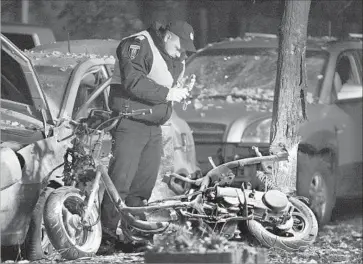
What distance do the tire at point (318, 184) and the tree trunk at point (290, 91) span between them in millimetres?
1564

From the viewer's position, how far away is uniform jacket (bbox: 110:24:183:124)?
886 cm

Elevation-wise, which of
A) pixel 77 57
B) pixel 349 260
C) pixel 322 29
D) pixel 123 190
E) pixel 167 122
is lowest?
pixel 349 260

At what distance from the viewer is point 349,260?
9367 mm

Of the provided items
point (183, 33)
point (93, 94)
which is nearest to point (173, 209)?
point (183, 33)

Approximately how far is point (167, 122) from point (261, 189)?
1420mm

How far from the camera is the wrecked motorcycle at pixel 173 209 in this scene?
26.6 feet

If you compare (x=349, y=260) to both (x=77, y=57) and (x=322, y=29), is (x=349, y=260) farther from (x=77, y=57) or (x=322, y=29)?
(x=322, y=29)

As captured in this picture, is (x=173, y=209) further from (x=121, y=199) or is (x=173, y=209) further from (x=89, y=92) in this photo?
(x=89, y=92)

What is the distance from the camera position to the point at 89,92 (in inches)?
395

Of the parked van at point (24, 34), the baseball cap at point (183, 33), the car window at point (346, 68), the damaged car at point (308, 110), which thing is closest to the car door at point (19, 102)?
the baseball cap at point (183, 33)

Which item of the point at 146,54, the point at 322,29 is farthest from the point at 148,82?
the point at 322,29

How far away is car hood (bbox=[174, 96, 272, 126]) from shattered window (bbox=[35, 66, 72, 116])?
2615mm

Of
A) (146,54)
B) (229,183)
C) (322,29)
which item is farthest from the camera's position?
(322,29)

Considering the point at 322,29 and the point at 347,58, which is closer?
the point at 347,58
